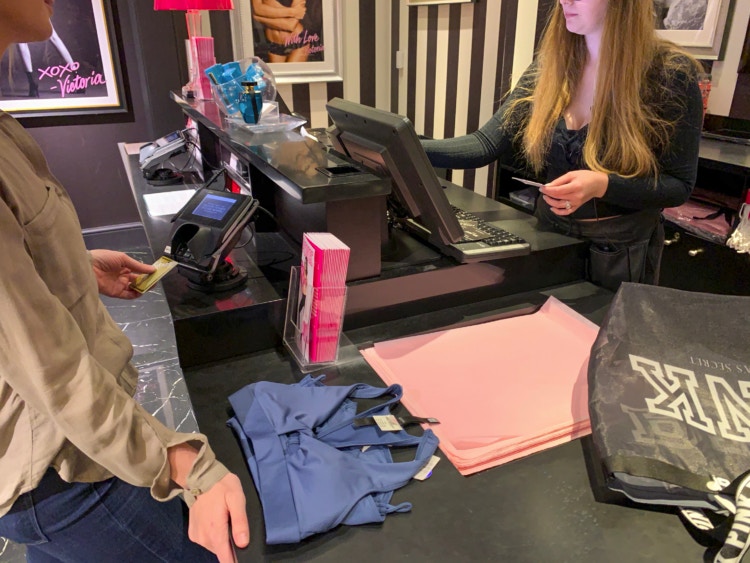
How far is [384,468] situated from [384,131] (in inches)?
25.0

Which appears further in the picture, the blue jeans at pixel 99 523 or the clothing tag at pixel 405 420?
the clothing tag at pixel 405 420

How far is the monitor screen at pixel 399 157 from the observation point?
1113 millimetres

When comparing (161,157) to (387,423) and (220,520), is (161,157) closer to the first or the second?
(387,423)

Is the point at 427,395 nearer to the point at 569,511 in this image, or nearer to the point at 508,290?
the point at 569,511

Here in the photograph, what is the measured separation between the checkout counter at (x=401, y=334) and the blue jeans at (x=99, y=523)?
0.12m

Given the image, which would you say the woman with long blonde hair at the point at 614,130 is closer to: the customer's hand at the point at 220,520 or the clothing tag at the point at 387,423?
the clothing tag at the point at 387,423

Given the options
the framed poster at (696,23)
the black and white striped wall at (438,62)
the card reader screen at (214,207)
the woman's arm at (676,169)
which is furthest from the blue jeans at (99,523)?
the black and white striped wall at (438,62)

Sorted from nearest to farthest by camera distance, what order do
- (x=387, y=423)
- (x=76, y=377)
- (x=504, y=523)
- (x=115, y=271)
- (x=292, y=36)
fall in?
(x=76, y=377)
(x=504, y=523)
(x=387, y=423)
(x=115, y=271)
(x=292, y=36)

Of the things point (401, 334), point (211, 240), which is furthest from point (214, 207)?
point (401, 334)

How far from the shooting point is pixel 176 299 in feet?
3.94

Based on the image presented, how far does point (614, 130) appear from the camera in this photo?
136 centimetres

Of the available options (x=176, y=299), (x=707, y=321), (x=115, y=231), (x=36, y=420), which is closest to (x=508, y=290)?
(x=707, y=321)

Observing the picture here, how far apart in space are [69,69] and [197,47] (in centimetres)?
172

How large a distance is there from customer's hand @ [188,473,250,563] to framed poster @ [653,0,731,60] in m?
2.54
